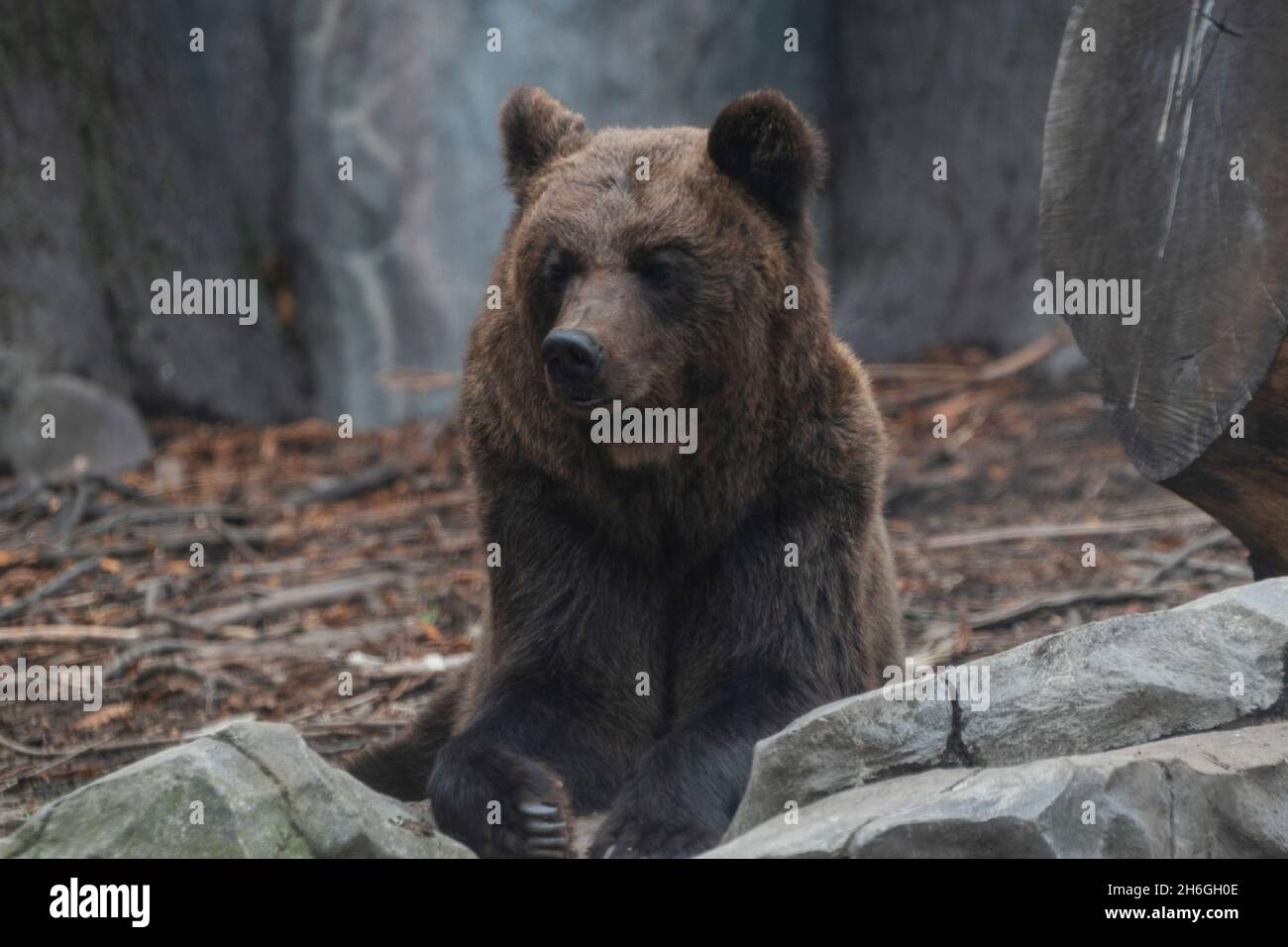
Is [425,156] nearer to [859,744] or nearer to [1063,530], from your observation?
[1063,530]

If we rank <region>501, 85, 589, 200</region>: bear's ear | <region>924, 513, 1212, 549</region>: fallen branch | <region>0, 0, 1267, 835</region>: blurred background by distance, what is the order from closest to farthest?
<region>501, 85, 589, 200</region>: bear's ear → <region>0, 0, 1267, 835</region>: blurred background → <region>924, 513, 1212, 549</region>: fallen branch

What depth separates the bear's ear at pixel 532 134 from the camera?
16.4 ft

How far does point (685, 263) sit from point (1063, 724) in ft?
5.56

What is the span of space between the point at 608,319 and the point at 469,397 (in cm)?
77

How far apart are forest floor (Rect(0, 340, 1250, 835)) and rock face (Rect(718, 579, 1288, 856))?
1.88 meters

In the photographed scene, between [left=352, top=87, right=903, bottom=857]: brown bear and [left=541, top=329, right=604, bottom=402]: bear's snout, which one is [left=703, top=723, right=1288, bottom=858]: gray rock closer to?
[left=352, top=87, right=903, bottom=857]: brown bear

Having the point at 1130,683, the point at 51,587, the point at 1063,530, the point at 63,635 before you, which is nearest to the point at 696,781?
the point at 1130,683

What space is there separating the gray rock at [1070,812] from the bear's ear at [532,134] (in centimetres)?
237

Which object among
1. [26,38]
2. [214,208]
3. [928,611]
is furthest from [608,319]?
[214,208]

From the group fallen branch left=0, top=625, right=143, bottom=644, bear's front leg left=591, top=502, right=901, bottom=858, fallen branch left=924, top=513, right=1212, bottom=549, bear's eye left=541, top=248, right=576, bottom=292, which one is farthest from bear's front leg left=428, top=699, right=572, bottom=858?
fallen branch left=924, top=513, right=1212, bottom=549

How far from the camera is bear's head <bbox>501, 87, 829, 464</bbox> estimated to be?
14.6 feet
